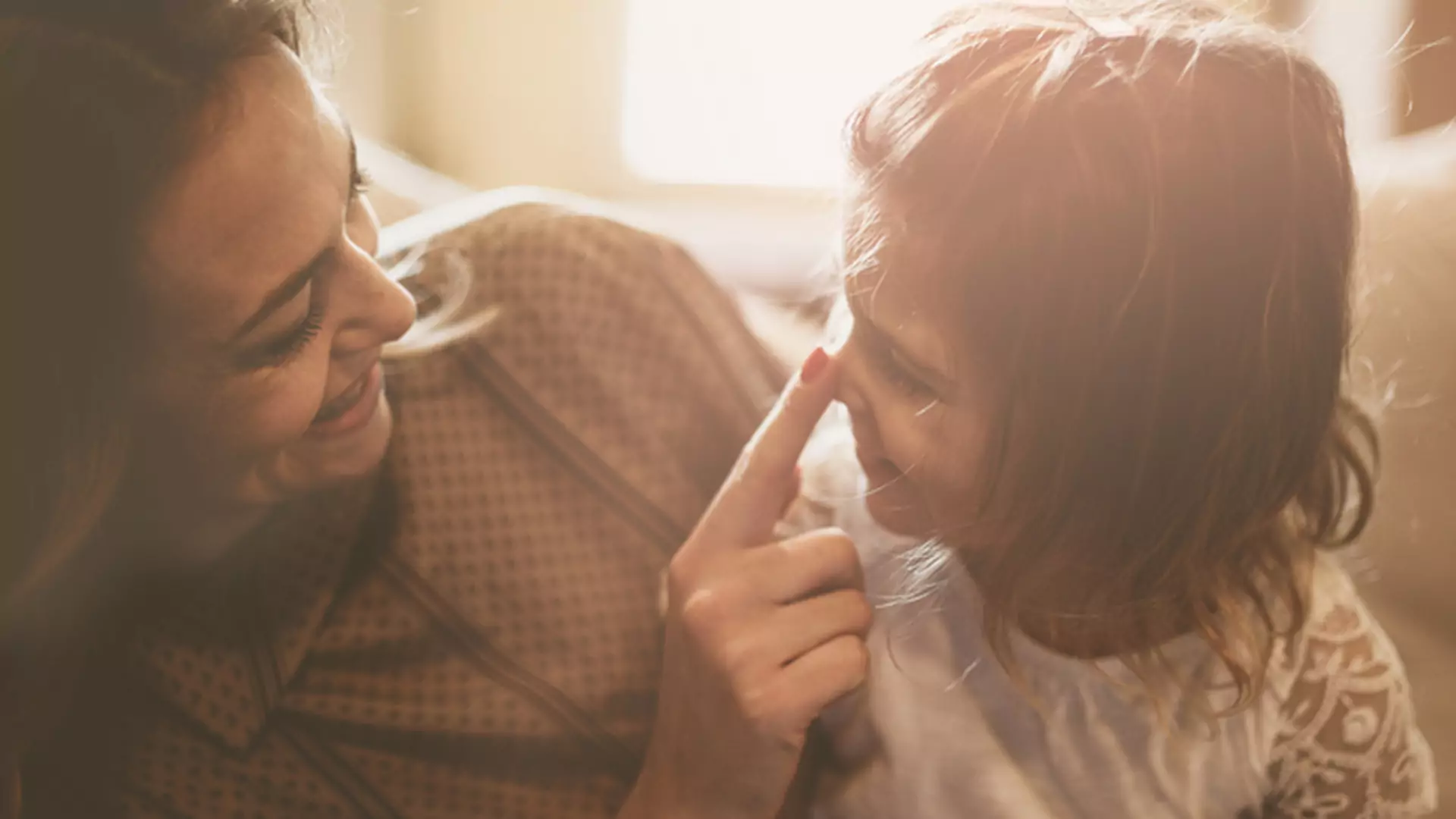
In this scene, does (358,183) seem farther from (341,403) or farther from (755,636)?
(755,636)

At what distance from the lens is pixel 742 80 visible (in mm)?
2057

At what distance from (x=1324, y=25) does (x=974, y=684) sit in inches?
55.8

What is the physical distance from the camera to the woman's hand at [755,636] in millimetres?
668

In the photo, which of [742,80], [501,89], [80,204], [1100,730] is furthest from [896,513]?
[501,89]

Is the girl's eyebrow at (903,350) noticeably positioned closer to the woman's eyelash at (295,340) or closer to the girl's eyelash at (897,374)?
the girl's eyelash at (897,374)

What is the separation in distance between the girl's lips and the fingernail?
29cm

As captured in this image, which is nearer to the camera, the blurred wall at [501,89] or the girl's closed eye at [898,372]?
the girl's closed eye at [898,372]

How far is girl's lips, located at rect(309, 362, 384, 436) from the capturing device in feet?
2.29

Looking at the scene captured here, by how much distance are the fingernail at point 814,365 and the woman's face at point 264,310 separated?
0.26m

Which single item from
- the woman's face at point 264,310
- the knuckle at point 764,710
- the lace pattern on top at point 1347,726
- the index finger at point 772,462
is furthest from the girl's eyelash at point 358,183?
the lace pattern on top at point 1347,726

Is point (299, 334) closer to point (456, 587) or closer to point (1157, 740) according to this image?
point (456, 587)

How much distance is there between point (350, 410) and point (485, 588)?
162 millimetres

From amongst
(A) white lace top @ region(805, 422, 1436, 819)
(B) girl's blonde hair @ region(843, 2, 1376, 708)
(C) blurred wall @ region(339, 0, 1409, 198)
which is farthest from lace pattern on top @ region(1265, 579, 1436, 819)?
(C) blurred wall @ region(339, 0, 1409, 198)

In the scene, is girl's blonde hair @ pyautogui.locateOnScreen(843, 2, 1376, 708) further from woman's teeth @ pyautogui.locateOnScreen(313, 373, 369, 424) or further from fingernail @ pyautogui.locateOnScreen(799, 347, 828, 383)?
woman's teeth @ pyautogui.locateOnScreen(313, 373, 369, 424)
